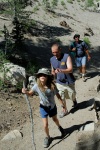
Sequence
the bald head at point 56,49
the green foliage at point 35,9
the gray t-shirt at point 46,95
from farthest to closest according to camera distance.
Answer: the green foliage at point 35,9
the bald head at point 56,49
the gray t-shirt at point 46,95

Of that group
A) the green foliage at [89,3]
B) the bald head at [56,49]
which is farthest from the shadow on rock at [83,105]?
the green foliage at [89,3]

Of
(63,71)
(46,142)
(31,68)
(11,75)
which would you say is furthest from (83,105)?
(31,68)

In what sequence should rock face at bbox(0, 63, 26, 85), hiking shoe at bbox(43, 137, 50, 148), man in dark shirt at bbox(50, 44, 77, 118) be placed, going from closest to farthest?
hiking shoe at bbox(43, 137, 50, 148), man in dark shirt at bbox(50, 44, 77, 118), rock face at bbox(0, 63, 26, 85)

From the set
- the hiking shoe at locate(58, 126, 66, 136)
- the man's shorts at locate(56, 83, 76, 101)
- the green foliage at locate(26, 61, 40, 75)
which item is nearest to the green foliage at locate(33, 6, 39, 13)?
the green foliage at locate(26, 61, 40, 75)

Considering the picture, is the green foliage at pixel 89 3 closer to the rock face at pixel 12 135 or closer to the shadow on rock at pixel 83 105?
the shadow on rock at pixel 83 105

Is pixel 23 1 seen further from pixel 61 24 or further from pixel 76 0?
pixel 76 0

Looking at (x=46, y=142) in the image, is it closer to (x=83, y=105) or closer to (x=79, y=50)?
(x=83, y=105)

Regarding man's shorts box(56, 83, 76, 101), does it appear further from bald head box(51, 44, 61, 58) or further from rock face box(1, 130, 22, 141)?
rock face box(1, 130, 22, 141)

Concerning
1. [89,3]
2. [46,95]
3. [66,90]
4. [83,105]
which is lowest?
[83,105]

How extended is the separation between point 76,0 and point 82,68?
22.8m

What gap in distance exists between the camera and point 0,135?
323 inches

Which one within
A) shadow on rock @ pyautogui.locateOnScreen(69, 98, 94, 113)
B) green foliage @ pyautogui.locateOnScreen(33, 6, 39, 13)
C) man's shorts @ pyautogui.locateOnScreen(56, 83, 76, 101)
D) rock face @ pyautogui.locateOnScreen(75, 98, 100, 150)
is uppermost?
green foliage @ pyautogui.locateOnScreen(33, 6, 39, 13)

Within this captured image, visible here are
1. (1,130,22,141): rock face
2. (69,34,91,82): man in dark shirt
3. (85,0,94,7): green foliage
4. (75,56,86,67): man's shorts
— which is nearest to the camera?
(1,130,22,141): rock face

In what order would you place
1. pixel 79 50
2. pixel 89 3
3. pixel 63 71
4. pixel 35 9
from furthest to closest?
pixel 89 3, pixel 35 9, pixel 79 50, pixel 63 71
